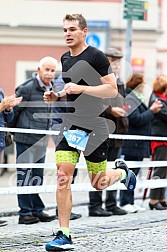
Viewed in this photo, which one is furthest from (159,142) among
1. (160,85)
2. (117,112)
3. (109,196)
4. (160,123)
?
(117,112)

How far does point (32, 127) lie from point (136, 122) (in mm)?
1658

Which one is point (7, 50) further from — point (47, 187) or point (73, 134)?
point (73, 134)

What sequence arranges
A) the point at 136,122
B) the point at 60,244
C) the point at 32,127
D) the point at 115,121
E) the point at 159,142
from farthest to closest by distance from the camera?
the point at 159,142 < the point at 136,122 < the point at 115,121 < the point at 32,127 < the point at 60,244

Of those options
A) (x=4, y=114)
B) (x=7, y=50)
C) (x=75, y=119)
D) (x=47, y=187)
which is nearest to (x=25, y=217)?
(x=47, y=187)

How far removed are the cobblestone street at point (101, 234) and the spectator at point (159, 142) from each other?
3.04 feet

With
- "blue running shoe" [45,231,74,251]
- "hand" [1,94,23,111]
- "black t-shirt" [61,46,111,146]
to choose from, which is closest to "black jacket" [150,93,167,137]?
"hand" [1,94,23,111]

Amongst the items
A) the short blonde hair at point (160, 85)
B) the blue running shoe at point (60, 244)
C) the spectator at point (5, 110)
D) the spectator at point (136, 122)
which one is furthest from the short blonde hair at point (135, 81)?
the blue running shoe at point (60, 244)

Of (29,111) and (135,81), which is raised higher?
(135,81)

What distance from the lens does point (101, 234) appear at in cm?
806

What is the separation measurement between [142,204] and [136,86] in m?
1.74

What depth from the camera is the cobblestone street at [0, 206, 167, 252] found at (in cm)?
722

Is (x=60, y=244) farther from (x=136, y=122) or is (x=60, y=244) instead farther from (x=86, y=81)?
(x=136, y=122)

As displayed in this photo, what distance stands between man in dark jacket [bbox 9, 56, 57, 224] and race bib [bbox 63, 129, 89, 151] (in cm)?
200

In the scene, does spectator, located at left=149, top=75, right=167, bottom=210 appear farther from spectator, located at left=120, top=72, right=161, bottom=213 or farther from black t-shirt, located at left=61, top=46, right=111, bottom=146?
black t-shirt, located at left=61, top=46, right=111, bottom=146
